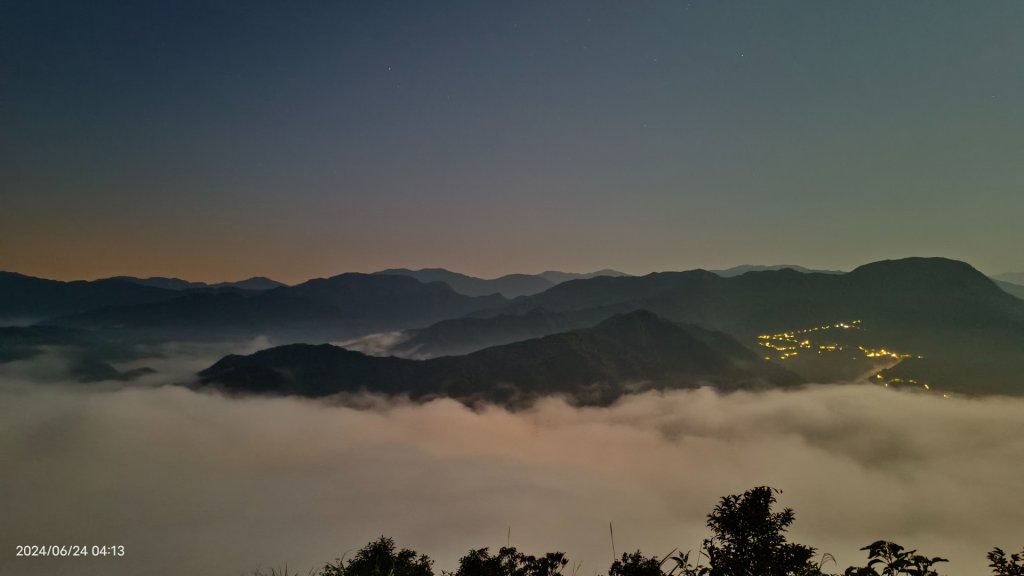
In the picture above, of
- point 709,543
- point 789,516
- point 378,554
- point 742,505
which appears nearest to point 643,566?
point 709,543

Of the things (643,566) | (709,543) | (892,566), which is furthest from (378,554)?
(892,566)

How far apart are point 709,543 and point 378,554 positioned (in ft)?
135

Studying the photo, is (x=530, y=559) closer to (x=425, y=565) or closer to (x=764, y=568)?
(x=764, y=568)

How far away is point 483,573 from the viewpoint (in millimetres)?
29141

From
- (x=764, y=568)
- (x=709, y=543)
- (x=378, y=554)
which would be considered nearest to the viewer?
(x=764, y=568)

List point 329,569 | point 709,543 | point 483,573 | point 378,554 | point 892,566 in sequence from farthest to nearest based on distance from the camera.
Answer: point 378,554 < point 329,569 < point 483,573 < point 709,543 < point 892,566

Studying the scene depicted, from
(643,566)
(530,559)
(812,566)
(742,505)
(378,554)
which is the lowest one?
(378,554)

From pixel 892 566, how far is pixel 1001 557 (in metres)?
3.13

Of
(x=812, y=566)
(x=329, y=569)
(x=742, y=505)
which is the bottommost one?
(x=329, y=569)

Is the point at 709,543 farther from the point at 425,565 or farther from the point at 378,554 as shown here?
the point at 378,554

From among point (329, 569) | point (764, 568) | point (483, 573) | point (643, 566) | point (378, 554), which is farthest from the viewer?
point (378, 554)

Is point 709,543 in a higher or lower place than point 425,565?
higher

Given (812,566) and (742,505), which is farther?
(742,505)

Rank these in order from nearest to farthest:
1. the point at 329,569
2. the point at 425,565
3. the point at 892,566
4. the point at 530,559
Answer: the point at 892,566 < the point at 530,559 < the point at 329,569 < the point at 425,565
